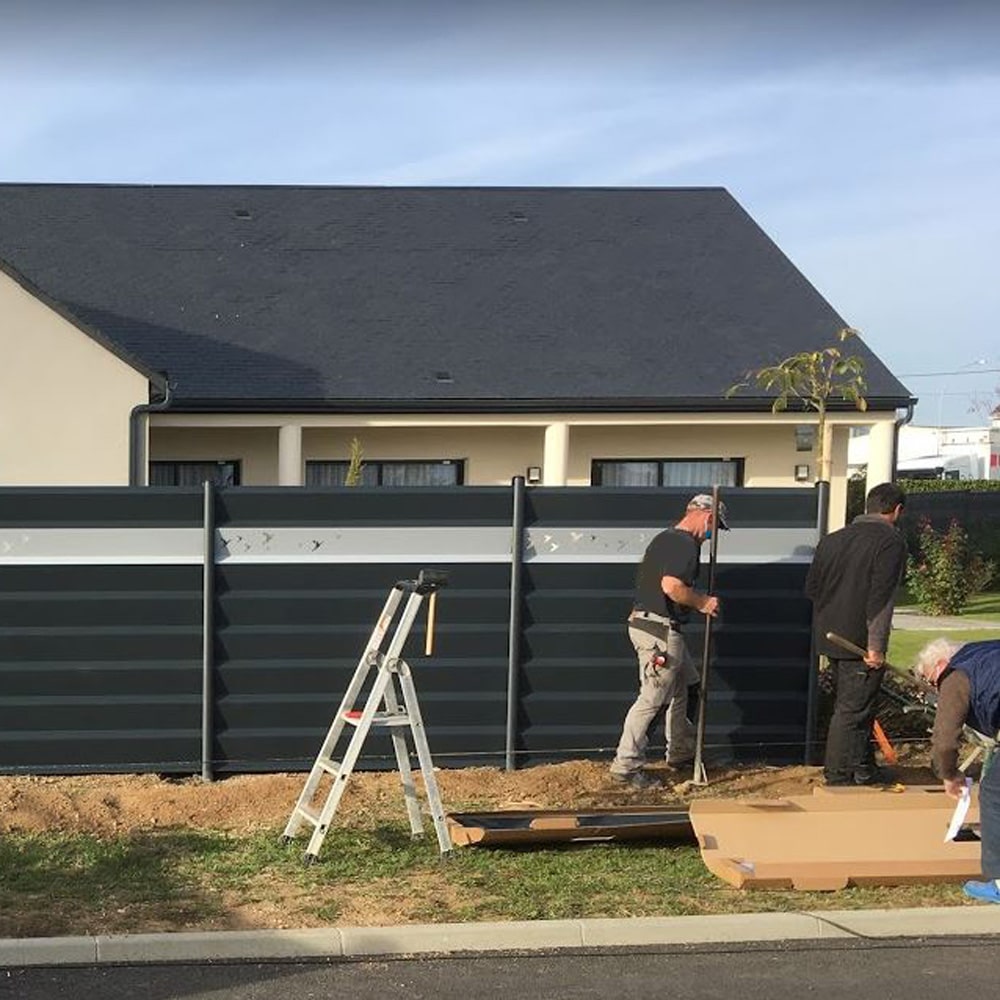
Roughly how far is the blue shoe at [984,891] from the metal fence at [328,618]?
2953 mm

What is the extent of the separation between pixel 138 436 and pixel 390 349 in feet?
13.9

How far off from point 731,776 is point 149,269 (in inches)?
574

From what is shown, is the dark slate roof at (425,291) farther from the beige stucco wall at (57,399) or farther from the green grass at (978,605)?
the green grass at (978,605)

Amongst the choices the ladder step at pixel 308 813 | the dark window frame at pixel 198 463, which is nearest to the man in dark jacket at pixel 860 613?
the ladder step at pixel 308 813

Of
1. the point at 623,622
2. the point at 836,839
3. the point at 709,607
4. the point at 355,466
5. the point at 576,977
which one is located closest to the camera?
the point at 576,977

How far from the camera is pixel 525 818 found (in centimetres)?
775

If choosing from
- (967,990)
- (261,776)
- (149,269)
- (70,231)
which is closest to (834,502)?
(149,269)

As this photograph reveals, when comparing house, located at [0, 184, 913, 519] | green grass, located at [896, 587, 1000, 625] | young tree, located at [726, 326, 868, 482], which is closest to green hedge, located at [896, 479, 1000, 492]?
green grass, located at [896, 587, 1000, 625]

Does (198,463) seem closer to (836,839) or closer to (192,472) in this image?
(192,472)

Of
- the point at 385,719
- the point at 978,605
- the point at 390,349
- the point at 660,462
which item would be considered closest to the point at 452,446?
the point at 390,349

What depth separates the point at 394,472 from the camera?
788 inches

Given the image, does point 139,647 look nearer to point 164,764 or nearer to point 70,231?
point 164,764

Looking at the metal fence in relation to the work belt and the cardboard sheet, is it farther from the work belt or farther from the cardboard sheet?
the cardboard sheet

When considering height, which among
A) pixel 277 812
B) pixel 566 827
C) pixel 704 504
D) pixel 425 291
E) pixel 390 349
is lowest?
pixel 277 812
